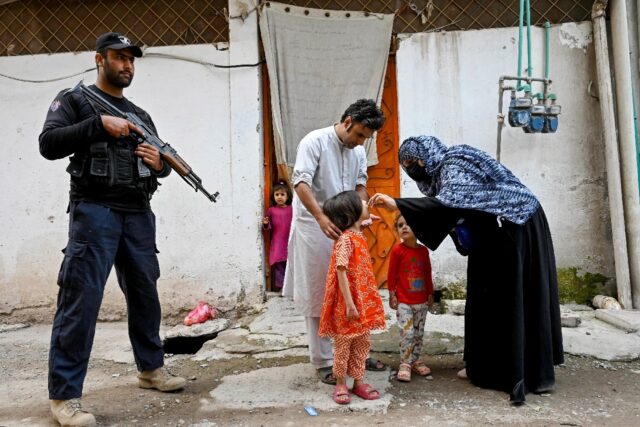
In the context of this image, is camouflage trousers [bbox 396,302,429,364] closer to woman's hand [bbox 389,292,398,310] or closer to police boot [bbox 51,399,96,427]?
woman's hand [bbox 389,292,398,310]

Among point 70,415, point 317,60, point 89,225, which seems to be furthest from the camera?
point 317,60

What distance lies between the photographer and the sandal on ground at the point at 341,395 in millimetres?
2955

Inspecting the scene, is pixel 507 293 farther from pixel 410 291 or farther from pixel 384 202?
pixel 384 202

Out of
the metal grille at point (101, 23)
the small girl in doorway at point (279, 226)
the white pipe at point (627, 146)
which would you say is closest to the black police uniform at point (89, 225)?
the small girl in doorway at point (279, 226)

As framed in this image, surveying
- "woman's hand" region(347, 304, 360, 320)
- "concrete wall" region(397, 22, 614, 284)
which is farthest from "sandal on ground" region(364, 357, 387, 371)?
"concrete wall" region(397, 22, 614, 284)

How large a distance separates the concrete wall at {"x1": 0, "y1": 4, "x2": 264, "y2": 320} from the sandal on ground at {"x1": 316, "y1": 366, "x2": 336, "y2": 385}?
207 cm

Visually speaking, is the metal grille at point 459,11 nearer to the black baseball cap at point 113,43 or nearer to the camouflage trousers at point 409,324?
the black baseball cap at point 113,43

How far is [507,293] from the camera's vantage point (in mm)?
3092

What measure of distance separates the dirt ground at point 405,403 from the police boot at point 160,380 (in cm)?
4

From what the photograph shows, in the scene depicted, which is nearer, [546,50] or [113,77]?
[113,77]

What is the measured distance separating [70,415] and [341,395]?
1316mm

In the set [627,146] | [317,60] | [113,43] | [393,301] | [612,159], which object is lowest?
[393,301]

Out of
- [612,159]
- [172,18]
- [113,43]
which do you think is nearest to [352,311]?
[113,43]

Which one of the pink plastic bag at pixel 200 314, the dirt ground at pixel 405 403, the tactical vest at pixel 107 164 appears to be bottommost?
the dirt ground at pixel 405 403
